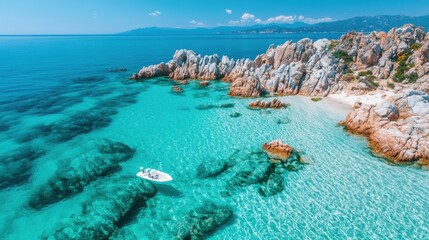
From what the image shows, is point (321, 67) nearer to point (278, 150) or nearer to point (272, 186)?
point (278, 150)

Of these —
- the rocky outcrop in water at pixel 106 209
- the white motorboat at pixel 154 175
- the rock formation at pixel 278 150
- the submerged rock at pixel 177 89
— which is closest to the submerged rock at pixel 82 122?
the submerged rock at pixel 177 89

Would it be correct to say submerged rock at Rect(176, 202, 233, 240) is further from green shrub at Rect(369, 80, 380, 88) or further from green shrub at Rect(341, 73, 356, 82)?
green shrub at Rect(341, 73, 356, 82)

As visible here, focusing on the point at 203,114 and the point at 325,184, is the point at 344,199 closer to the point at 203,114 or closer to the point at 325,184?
the point at 325,184

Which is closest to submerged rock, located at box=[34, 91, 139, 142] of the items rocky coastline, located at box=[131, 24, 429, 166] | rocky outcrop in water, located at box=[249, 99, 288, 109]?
rocky coastline, located at box=[131, 24, 429, 166]

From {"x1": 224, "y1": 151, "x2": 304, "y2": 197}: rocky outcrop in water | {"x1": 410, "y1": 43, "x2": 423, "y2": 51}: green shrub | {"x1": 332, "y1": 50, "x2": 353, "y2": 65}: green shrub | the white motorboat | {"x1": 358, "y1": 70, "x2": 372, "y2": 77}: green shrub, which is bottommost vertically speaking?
{"x1": 224, "y1": 151, "x2": 304, "y2": 197}: rocky outcrop in water

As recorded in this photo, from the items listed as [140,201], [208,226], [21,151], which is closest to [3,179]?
[21,151]

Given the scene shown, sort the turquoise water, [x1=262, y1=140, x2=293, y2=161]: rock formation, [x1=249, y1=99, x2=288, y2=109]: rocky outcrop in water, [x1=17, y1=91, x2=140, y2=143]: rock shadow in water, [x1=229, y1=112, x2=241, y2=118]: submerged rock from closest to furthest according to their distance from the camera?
the turquoise water < [x1=262, y1=140, x2=293, y2=161]: rock formation < [x1=17, y1=91, x2=140, y2=143]: rock shadow in water < [x1=229, y1=112, x2=241, y2=118]: submerged rock < [x1=249, y1=99, x2=288, y2=109]: rocky outcrop in water
